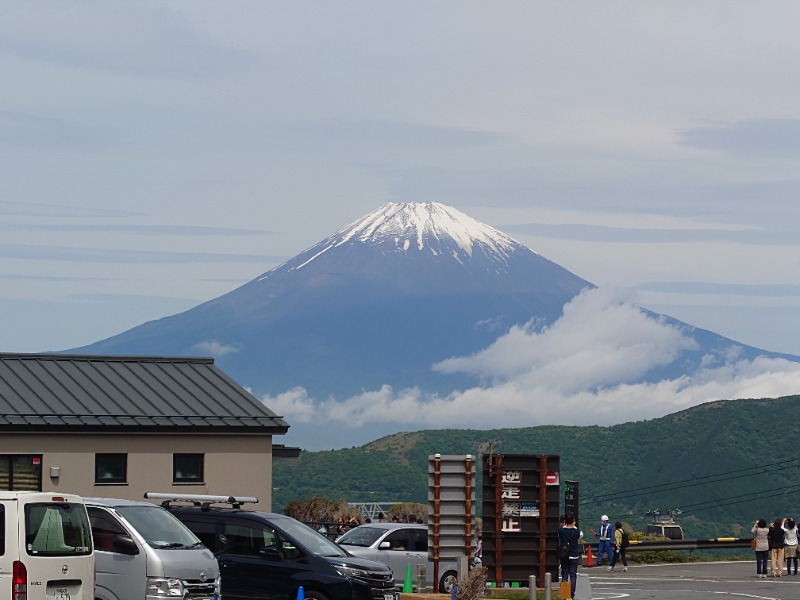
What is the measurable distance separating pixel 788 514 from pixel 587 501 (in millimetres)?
28673

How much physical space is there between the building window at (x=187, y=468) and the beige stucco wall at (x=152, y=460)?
0.52 ft

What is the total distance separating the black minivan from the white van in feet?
16.2

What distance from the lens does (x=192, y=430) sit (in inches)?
1636

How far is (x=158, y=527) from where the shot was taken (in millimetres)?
22375

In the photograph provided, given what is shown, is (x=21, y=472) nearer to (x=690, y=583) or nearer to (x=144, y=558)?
(x=690, y=583)

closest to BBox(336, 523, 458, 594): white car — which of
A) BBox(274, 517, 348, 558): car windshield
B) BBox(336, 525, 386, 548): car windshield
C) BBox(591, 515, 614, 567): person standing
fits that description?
BBox(336, 525, 386, 548): car windshield

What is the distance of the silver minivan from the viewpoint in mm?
21312

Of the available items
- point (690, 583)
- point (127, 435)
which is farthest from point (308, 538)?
point (127, 435)

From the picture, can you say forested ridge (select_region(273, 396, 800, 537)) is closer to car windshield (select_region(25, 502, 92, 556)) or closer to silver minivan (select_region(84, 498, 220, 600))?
silver minivan (select_region(84, 498, 220, 600))

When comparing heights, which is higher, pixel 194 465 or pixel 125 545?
pixel 194 465

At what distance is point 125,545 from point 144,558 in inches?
15.8

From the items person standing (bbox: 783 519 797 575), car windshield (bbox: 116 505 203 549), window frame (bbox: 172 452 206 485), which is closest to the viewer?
car windshield (bbox: 116 505 203 549)

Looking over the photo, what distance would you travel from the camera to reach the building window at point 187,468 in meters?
41.2

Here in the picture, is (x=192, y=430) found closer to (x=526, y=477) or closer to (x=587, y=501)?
(x=526, y=477)
